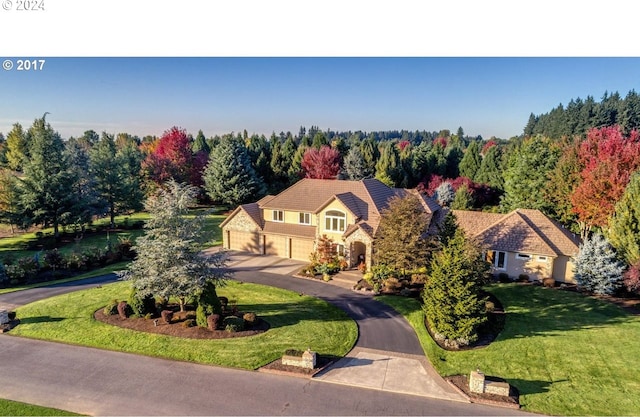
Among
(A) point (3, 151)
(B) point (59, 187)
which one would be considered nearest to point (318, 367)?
(B) point (59, 187)

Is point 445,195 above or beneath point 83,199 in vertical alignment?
above

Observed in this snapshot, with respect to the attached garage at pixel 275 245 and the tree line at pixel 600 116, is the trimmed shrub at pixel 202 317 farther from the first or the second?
the tree line at pixel 600 116

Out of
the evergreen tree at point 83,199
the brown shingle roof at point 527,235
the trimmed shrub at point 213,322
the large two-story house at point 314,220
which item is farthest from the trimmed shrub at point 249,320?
the evergreen tree at point 83,199

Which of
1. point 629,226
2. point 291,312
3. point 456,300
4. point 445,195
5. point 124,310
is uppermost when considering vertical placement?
point 445,195

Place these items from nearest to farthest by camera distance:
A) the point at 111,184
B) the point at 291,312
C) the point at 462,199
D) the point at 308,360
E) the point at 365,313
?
the point at 308,360 → the point at 291,312 → the point at 365,313 → the point at 111,184 → the point at 462,199

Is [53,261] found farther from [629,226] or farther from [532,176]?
[532,176]

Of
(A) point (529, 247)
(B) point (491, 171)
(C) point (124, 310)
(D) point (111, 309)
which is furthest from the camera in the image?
(B) point (491, 171)

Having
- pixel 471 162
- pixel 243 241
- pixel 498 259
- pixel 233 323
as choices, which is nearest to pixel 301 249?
pixel 243 241
